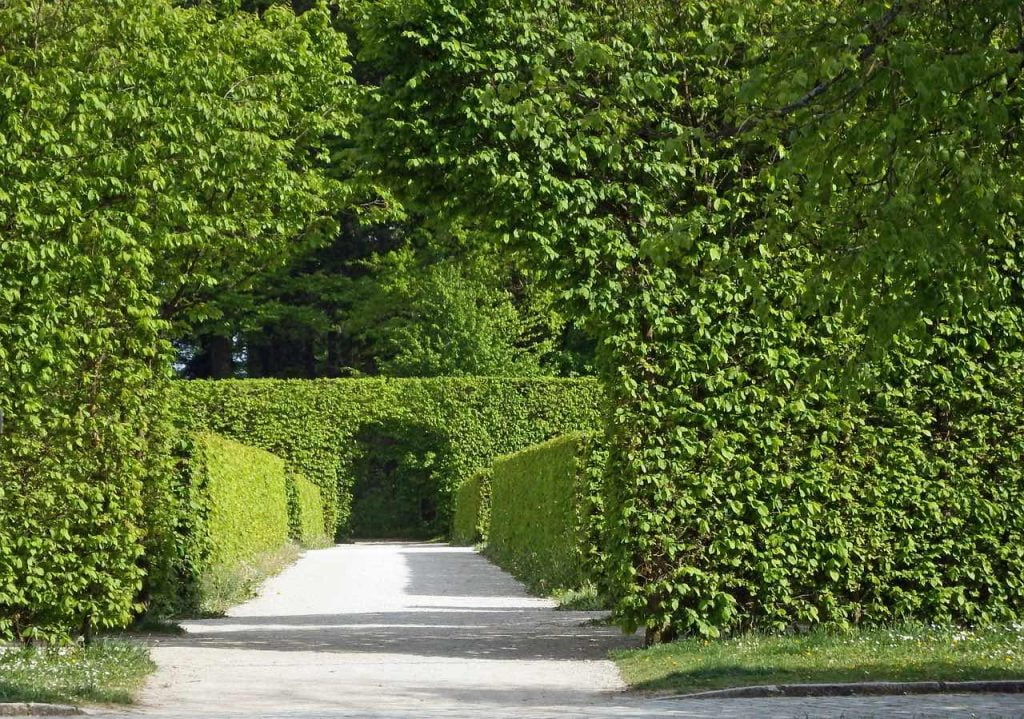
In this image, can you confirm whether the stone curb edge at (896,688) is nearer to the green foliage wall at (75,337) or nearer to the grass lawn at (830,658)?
the grass lawn at (830,658)

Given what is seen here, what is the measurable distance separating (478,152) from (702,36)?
2.32m

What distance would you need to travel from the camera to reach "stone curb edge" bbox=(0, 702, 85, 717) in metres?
8.46

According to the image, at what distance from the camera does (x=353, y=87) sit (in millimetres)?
24906

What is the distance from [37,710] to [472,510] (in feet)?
90.8

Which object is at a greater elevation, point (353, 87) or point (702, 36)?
point (353, 87)

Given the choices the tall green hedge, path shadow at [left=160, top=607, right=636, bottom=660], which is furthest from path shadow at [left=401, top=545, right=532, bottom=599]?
the tall green hedge

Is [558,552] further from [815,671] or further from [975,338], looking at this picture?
[815,671]

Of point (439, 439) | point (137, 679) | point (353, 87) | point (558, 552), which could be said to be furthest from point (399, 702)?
point (439, 439)

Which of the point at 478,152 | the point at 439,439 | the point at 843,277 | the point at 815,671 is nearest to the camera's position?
the point at 843,277

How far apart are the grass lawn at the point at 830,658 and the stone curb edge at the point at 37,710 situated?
3.90 meters

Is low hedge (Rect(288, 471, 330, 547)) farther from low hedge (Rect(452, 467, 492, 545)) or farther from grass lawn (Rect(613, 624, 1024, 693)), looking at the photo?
grass lawn (Rect(613, 624, 1024, 693))

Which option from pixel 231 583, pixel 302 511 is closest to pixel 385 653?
pixel 231 583

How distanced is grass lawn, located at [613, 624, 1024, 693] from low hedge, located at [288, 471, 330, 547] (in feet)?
71.1

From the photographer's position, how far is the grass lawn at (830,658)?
9.75 meters
